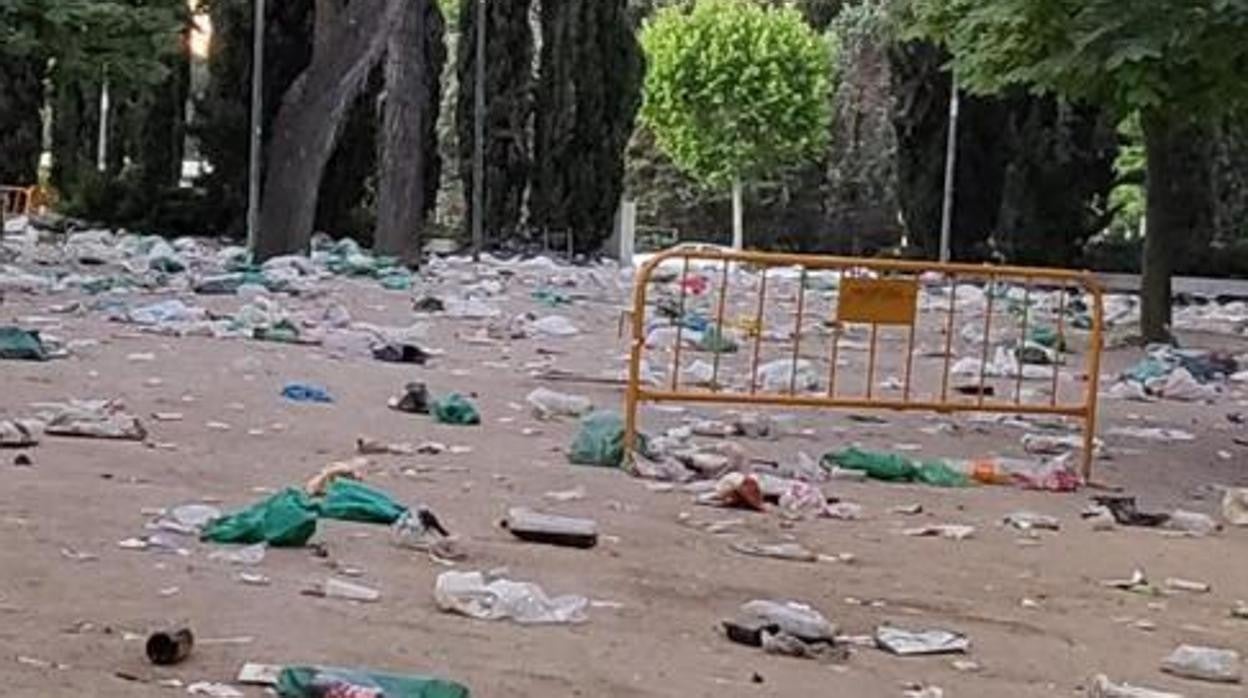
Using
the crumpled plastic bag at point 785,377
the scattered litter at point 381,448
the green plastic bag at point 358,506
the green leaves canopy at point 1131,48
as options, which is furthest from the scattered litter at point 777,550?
the crumpled plastic bag at point 785,377

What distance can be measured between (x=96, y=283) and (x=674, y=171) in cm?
3253

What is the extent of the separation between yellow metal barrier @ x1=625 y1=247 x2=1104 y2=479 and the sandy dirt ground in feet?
1.11

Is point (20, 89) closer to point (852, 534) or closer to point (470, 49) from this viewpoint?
point (470, 49)

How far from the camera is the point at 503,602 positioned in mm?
4953

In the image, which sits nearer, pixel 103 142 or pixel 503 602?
pixel 503 602

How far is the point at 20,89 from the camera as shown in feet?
101

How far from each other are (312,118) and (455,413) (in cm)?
1331

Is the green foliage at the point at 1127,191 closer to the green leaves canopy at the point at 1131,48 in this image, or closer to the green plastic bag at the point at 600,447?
the green leaves canopy at the point at 1131,48

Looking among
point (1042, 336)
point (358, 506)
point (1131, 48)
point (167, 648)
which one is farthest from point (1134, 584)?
point (1042, 336)

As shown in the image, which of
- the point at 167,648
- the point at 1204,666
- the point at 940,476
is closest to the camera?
the point at 167,648

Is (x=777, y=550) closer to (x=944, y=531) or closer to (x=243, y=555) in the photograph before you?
(x=944, y=531)

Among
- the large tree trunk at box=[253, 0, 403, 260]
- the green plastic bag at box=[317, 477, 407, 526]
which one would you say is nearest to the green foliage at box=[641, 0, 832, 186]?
the large tree trunk at box=[253, 0, 403, 260]

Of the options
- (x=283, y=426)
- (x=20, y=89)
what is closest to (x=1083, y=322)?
(x=283, y=426)

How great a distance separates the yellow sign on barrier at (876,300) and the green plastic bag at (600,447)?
3.29ft
